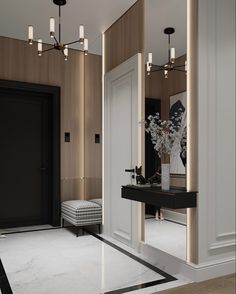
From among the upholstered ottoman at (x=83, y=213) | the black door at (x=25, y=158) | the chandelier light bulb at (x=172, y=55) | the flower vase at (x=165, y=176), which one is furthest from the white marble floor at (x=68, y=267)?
the chandelier light bulb at (x=172, y=55)

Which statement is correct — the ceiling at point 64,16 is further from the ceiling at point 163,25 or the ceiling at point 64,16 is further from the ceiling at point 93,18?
the ceiling at point 163,25

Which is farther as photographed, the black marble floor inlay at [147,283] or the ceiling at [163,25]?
the ceiling at [163,25]

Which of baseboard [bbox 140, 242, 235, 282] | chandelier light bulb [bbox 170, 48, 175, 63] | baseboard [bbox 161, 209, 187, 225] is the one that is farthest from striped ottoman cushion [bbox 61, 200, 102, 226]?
chandelier light bulb [bbox 170, 48, 175, 63]

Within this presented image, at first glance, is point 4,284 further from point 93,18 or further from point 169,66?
point 93,18

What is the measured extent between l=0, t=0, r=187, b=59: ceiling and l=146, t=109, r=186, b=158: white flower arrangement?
71 centimetres

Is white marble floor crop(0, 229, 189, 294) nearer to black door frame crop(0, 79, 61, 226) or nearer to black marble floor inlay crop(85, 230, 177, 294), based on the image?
black marble floor inlay crop(85, 230, 177, 294)

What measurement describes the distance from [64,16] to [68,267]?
3.32m

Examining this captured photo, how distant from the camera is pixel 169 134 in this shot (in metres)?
3.22

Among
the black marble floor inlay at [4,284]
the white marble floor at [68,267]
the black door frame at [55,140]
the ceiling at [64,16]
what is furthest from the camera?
the black door frame at [55,140]

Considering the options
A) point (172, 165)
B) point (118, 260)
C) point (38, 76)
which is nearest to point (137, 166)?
point (172, 165)

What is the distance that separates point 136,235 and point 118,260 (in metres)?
0.41

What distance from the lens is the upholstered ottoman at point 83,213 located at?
4457 millimetres

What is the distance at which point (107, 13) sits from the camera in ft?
13.8

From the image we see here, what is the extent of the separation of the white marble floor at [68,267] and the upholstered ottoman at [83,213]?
251 mm
